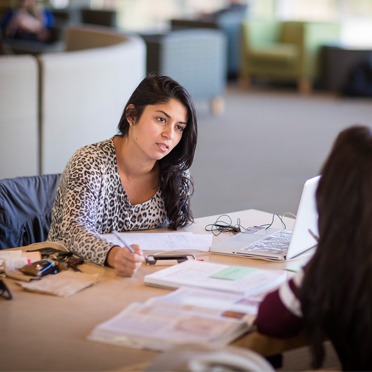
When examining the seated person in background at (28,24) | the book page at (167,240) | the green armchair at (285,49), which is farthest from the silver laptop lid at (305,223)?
the green armchair at (285,49)

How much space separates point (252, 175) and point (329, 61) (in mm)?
5118

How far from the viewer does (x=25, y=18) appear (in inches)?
458

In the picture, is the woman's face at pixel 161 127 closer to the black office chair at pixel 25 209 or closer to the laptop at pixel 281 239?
the laptop at pixel 281 239

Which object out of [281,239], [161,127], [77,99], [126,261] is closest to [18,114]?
[77,99]

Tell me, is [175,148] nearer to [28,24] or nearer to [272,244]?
[272,244]

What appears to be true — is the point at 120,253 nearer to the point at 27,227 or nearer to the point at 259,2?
the point at 27,227

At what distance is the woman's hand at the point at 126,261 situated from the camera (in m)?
2.60

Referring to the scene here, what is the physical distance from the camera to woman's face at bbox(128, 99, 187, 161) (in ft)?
10.1

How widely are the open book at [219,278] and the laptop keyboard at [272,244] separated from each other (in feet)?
0.89

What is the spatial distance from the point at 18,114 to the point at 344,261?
148 inches

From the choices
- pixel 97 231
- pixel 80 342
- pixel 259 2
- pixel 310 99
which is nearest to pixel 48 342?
pixel 80 342

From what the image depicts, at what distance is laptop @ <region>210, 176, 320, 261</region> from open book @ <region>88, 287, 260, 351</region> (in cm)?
41

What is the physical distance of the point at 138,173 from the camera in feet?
10.6

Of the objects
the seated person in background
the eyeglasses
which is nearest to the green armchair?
the seated person in background
